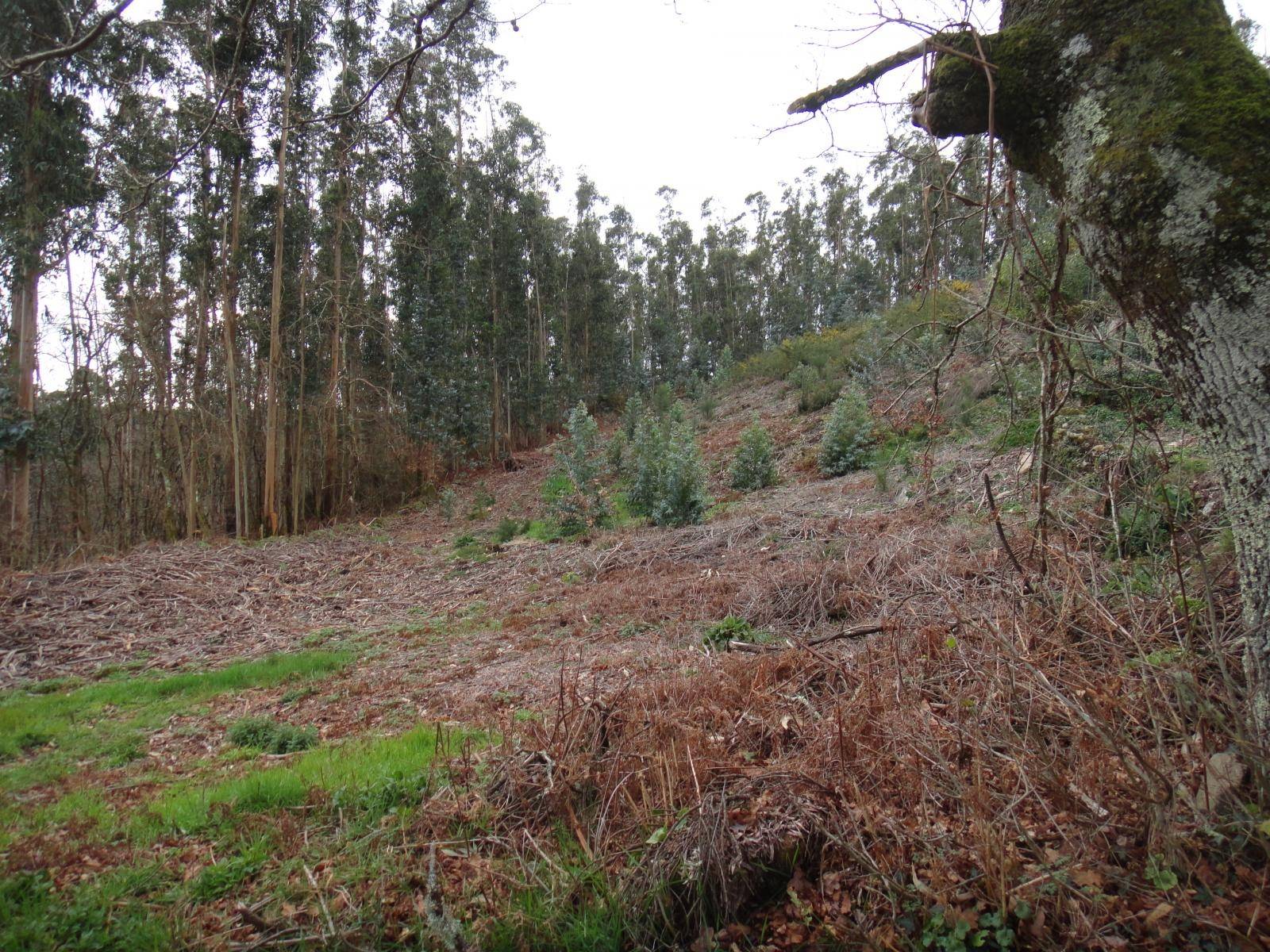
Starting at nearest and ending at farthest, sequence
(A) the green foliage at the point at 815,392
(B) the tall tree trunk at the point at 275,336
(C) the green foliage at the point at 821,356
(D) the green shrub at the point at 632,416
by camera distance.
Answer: (B) the tall tree trunk at the point at 275,336 → (A) the green foliage at the point at 815,392 → (C) the green foliage at the point at 821,356 → (D) the green shrub at the point at 632,416

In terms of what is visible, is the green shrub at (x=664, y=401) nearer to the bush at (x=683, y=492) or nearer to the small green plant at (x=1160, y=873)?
the bush at (x=683, y=492)

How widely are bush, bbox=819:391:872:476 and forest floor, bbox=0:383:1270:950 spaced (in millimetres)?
5957

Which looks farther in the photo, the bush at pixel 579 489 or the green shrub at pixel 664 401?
the green shrub at pixel 664 401

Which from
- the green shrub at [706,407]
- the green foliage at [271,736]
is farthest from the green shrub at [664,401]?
the green foliage at [271,736]

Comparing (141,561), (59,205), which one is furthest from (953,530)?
(59,205)

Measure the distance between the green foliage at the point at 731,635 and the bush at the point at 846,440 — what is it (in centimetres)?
704

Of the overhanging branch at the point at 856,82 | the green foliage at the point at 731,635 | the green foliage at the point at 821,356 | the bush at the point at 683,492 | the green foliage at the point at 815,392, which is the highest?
the green foliage at the point at 821,356

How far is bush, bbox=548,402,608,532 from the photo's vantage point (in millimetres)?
11992

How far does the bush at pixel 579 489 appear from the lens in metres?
12.0

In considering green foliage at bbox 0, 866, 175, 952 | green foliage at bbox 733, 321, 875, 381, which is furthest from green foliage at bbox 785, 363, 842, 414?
green foliage at bbox 0, 866, 175, 952

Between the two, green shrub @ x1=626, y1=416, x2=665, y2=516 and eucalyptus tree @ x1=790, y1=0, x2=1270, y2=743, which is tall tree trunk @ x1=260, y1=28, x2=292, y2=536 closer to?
green shrub @ x1=626, y1=416, x2=665, y2=516

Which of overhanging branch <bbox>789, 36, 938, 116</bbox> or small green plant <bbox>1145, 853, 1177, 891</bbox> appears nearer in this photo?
small green plant <bbox>1145, 853, 1177, 891</bbox>

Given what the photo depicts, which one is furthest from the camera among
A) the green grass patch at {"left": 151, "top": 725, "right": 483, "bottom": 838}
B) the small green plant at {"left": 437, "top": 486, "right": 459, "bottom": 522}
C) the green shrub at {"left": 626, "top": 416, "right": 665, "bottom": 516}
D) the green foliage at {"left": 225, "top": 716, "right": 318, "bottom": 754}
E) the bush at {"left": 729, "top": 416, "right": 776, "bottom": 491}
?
the small green plant at {"left": 437, "top": 486, "right": 459, "bottom": 522}

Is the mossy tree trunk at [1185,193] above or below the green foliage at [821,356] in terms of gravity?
below
